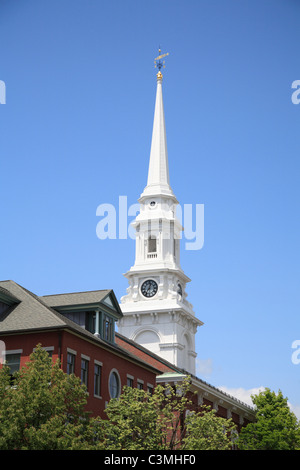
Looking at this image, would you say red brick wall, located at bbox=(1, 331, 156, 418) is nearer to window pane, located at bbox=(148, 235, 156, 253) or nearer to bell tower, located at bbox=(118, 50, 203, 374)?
bell tower, located at bbox=(118, 50, 203, 374)

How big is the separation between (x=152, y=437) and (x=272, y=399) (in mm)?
29844

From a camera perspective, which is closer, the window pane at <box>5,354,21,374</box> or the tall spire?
the window pane at <box>5,354,21,374</box>

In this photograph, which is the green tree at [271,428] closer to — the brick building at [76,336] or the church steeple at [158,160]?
the brick building at [76,336]

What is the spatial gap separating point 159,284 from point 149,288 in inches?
63.3

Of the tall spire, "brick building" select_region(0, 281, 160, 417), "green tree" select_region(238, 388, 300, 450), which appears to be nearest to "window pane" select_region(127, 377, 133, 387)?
"brick building" select_region(0, 281, 160, 417)

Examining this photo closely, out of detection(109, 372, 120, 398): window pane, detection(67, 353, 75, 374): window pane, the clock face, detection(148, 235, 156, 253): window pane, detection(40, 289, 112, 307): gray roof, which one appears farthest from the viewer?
detection(148, 235, 156, 253): window pane

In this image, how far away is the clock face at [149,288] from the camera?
94562mm

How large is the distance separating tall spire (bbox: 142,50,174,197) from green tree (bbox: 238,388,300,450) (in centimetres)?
3651

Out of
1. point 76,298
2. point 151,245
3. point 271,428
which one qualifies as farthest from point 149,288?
point 76,298

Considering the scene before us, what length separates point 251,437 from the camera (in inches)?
2623

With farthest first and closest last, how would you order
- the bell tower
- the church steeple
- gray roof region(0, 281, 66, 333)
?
the church steeple, the bell tower, gray roof region(0, 281, 66, 333)

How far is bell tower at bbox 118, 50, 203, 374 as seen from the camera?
9219 cm
